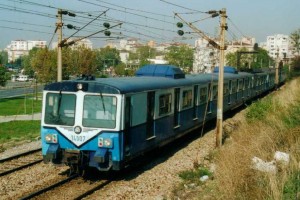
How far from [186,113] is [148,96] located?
4.28 metres

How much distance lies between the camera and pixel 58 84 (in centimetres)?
1125

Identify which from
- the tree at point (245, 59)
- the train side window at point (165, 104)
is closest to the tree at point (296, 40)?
the tree at point (245, 59)

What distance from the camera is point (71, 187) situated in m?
10.8

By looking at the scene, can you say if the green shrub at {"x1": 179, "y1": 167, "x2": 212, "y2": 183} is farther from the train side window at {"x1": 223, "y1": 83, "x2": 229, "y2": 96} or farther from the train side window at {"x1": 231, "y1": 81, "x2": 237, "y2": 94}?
the train side window at {"x1": 231, "y1": 81, "x2": 237, "y2": 94}

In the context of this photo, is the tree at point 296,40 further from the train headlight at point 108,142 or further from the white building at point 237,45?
the train headlight at point 108,142

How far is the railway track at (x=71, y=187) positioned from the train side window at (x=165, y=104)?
3.22m

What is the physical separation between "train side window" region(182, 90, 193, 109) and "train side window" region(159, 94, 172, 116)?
1605mm

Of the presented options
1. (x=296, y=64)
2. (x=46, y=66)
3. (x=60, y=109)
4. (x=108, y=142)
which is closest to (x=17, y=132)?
(x=60, y=109)

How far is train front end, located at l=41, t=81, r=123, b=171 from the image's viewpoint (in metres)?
10.7

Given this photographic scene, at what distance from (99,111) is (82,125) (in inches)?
22.7

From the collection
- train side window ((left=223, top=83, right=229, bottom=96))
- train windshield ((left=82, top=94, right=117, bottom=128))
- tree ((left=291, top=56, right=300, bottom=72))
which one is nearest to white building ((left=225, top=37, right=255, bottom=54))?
tree ((left=291, top=56, right=300, bottom=72))

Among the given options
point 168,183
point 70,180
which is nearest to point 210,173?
point 168,183

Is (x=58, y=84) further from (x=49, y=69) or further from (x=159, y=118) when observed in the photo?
(x=49, y=69)

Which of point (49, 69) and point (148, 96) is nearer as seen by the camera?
point (148, 96)
